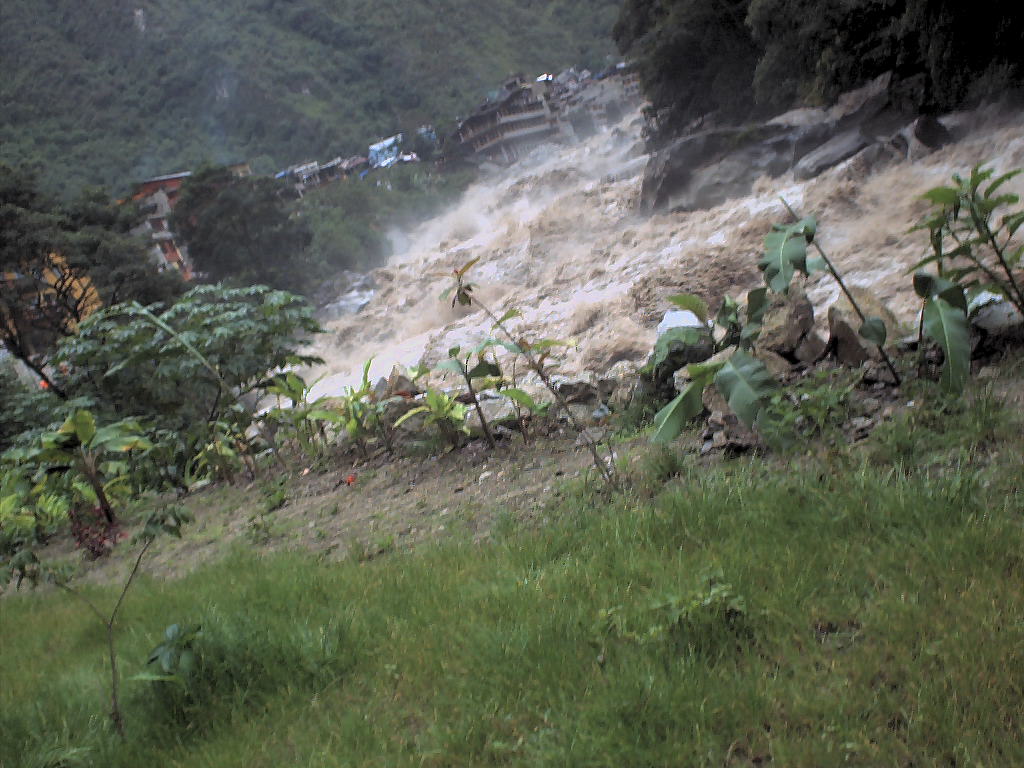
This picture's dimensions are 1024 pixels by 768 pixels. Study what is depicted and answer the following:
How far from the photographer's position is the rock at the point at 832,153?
11.8m

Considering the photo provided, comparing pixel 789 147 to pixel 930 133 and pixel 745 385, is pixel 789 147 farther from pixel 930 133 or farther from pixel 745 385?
pixel 745 385

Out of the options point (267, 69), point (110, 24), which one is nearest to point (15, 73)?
point (110, 24)

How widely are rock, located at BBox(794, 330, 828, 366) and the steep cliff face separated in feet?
5.58

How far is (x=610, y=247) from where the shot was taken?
14.4m

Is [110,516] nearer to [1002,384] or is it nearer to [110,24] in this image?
[1002,384]

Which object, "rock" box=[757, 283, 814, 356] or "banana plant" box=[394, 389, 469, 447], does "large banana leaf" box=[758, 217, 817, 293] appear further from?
"banana plant" box=[394, 389, 469, 447]

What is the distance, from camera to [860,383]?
316 cm

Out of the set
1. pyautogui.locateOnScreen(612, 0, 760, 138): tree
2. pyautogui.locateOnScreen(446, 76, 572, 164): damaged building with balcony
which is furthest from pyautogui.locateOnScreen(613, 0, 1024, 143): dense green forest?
pyautogui.locateOnScreen(446, 76, 572, 164): damaged building with balcony

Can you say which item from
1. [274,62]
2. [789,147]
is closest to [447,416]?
[789,147]

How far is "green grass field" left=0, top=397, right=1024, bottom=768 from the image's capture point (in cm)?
145

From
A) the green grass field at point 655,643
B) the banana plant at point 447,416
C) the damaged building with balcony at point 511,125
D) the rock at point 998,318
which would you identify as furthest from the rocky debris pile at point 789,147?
the green grass field at point 655,643

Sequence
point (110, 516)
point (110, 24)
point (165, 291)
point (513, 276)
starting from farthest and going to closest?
point (110, 24) < point (513, 276) < point (165, 291) < point (110, 516)

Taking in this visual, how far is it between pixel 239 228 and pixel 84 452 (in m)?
15.5

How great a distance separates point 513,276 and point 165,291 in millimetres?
6656
